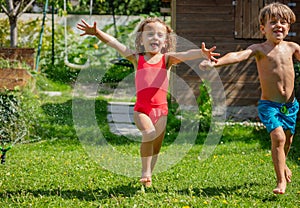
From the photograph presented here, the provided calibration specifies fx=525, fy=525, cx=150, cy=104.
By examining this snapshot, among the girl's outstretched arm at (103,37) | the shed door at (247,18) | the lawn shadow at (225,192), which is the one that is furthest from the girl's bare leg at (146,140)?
the shed door at (247,18)

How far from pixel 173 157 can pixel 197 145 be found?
100cm

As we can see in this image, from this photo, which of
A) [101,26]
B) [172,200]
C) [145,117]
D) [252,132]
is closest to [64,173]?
[145,117]

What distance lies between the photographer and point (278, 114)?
467 centimetres

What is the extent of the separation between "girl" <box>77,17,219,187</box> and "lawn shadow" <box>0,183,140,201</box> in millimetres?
202

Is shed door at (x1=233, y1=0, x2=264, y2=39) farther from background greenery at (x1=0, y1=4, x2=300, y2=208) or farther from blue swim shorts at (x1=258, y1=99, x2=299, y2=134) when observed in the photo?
blue swim shorts at (x1=258, y1=99, x2=299, y2=134)

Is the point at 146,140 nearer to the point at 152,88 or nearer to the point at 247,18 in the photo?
the point at 152,88

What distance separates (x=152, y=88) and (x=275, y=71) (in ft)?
3.64

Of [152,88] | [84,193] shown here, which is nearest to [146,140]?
[152,88]

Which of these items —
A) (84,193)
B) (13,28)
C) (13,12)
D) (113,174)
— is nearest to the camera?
(84,193)

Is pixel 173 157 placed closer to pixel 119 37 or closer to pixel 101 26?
pixel 119 37

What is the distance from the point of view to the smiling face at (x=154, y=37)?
15.9 feet

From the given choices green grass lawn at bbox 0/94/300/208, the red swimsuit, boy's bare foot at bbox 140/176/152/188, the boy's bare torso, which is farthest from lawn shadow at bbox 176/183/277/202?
the boy's bare torso

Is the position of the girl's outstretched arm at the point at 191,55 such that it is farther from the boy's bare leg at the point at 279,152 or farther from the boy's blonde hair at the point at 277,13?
the boy's bare leg at the point at 279,152

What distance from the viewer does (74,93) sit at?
1211cm
